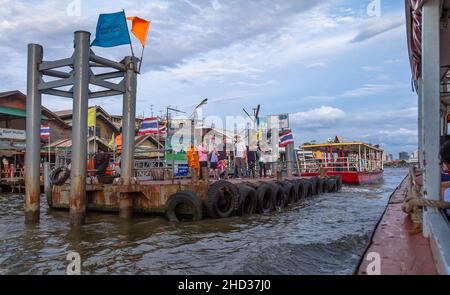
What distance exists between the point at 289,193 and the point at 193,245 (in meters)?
7.38

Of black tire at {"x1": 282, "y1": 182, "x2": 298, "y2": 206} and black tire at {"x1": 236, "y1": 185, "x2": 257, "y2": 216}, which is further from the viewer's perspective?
black tire at {"x1": 282, "y1": 182, "x2": 298, "y2": 206}

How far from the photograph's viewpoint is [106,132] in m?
35.0

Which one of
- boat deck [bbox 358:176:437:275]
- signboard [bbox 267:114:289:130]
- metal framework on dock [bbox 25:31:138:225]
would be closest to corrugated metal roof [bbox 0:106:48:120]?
signboard [bbox 267:114:289:130]

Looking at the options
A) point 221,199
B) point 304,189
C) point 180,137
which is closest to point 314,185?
point 304,189

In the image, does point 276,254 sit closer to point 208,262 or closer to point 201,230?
point 208,262

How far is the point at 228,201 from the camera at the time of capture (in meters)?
10.2

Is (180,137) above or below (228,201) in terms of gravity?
above

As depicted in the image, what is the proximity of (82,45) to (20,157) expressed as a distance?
79.5 ft

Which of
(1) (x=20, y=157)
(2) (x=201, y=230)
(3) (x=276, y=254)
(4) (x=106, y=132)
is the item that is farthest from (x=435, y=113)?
(4) (x=106, y=132)

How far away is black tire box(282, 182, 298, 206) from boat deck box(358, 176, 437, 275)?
8851mm

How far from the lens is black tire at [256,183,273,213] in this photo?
11266 millimetres

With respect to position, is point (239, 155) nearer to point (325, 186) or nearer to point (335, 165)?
point (325, 186)

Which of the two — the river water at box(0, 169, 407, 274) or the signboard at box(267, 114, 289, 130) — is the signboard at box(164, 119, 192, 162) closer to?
the signboard at box(267, 114, 289, 130)

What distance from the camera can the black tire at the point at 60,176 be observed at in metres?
13.7
